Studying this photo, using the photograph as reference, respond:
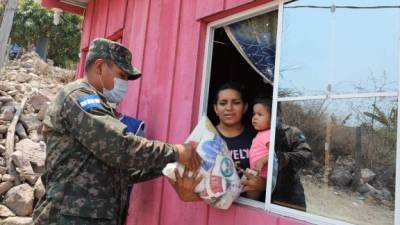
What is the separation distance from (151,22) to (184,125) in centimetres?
112

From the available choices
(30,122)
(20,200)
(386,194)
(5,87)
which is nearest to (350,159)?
(386,194)

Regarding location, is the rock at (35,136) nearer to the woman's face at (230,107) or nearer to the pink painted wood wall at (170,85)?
the pink painted wood wall at (170,85)

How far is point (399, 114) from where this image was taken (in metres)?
1.64

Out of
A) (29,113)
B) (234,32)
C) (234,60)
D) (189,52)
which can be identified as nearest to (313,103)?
(234,32)

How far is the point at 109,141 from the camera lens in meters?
2.01

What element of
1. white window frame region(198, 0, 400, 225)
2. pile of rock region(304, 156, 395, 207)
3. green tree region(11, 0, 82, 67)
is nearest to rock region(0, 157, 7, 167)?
white window frame region(198, 0, 400, 225)

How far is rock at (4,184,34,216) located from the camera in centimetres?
566

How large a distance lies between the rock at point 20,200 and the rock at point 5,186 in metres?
0.37

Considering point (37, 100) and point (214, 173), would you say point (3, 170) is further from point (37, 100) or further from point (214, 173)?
point (214, 173)

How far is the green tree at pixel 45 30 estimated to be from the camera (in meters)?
21.4

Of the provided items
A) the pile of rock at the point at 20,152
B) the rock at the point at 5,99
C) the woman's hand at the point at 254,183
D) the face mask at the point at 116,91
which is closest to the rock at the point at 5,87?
the pile of rock at the point at 20,152

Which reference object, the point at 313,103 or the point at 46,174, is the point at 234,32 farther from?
the point at 46,174

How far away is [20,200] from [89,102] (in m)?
4.40

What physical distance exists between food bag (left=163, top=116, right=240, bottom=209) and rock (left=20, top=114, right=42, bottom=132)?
7.14 metres
